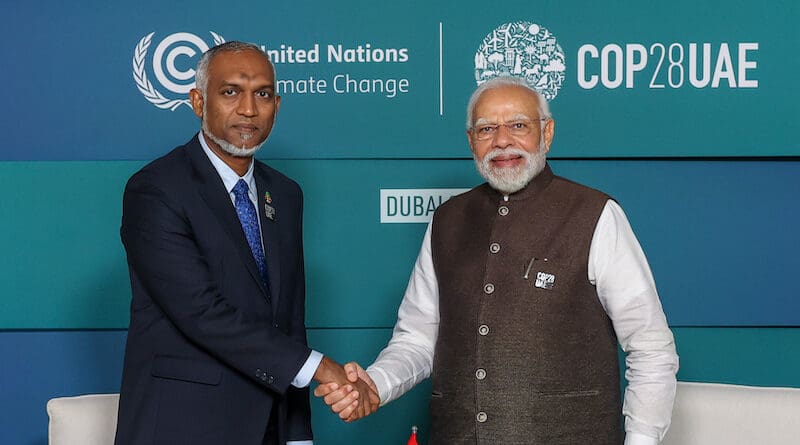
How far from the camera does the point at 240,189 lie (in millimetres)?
2439

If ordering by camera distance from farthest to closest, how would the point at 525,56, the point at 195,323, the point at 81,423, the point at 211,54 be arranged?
1. the point at 525,56
2. the point at 81,423
3. the point at 211,54
4. the point at 195,323

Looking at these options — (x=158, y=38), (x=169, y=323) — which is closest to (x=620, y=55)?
(x=158, y=38)

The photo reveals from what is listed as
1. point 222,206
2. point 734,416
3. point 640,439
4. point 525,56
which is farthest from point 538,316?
point 525,56

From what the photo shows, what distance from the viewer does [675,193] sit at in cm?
346

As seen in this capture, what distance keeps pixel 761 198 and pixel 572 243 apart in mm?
1402

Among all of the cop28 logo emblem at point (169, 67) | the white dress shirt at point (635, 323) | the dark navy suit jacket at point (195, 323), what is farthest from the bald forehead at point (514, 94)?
the cop28 logo emblem at point (169, 67)

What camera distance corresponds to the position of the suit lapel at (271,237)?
93.8 inches

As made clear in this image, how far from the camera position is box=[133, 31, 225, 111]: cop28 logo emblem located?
11.4ft

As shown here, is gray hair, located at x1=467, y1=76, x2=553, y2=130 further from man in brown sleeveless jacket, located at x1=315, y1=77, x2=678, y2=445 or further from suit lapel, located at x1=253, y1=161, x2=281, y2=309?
suit lapel, located at x1=253, y1=161, x2=281, y2=309

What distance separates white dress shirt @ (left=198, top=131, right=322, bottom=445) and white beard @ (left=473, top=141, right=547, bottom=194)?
552 mm

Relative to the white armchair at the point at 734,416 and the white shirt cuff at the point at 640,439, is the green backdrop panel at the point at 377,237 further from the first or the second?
the white shirt cuff at the point at 640,439

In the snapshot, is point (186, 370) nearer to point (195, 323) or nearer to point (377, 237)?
point (195, 323)

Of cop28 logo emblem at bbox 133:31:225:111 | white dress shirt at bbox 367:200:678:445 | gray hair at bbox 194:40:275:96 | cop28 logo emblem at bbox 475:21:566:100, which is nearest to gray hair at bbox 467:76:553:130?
white dress shirt at bbox 367:200:678:445

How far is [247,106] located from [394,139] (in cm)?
107
